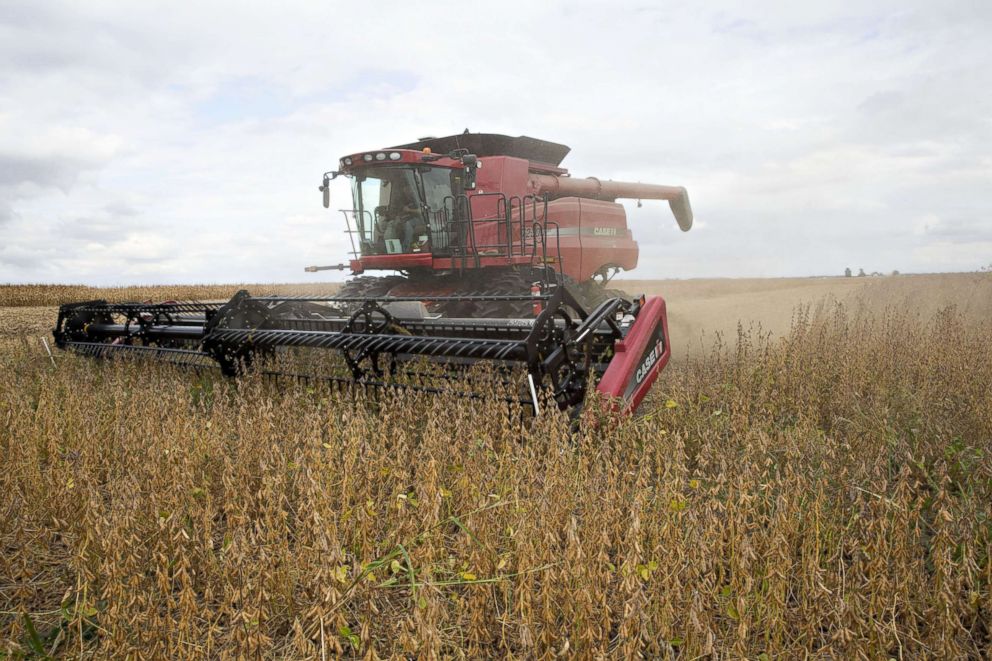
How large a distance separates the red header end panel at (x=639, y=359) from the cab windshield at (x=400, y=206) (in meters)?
3.99

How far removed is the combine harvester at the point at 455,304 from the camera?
4.41 metres

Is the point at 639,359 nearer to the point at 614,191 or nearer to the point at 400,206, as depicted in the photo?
the point at 400,206

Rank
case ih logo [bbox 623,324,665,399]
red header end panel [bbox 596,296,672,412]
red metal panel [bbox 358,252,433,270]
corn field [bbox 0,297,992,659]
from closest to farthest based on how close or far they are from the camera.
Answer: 1. corn field [bbox 0,297,992,659]
2. red header end panel [bbox 596,296,672,412]
3. case ih logo [bbox 623,324,665,399]
4. red metal panel [bbox 358,252,433,270]

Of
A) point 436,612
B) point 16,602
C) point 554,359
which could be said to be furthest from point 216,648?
point 554,359

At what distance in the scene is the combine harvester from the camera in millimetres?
4410

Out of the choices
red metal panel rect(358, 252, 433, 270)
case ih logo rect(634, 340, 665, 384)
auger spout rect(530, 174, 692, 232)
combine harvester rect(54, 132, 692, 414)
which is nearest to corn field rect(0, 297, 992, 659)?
case ih logo rect(634, 340, 665, 384)

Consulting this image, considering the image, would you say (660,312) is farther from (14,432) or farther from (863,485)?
(14,432)

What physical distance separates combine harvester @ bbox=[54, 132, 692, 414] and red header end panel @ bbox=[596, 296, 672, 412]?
0.01 m

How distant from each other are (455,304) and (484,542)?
534cm

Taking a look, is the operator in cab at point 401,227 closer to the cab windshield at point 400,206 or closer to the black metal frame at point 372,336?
the cab windshield at point 400,206

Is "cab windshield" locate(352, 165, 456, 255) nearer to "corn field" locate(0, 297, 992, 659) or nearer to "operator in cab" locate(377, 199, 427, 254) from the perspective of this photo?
"operator in cab" locate(377, 199, 427, 254)

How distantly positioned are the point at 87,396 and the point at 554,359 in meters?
3.66

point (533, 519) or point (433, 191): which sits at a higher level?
point (433, 191)

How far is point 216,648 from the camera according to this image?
7.98 ft
